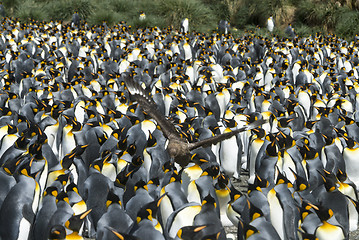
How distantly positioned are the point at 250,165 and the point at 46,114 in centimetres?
280

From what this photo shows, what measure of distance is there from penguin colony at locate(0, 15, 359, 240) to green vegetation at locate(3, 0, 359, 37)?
6623 mm

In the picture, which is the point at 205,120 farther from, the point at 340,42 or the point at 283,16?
the point at 283,16

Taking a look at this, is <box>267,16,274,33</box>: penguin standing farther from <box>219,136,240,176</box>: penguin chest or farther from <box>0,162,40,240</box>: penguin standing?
<box>0,162,40,240</box>: penguin standing

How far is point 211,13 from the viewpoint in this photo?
17953mm

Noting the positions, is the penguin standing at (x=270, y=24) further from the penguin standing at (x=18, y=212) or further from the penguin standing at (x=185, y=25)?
the penguin standing at (x=18, y=212)

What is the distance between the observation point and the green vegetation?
54.8ft

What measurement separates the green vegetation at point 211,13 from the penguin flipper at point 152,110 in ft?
38.5

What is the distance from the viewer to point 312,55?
11.6 meters

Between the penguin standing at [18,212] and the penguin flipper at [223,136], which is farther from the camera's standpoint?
the penguin flipper at [223,136]

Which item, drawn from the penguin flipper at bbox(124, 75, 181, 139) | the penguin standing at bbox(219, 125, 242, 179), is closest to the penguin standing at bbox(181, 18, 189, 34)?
the penguin standing at bbox(219, 125, 242, 179)

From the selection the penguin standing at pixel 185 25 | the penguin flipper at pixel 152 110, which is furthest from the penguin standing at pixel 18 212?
the penguin standing at pixel 185 25

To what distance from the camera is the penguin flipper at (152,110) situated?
479cm

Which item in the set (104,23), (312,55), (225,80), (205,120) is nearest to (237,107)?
(205,120)

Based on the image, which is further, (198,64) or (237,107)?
(198,64)
